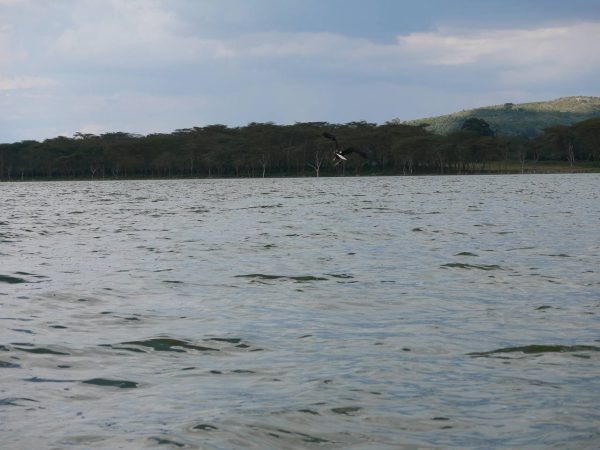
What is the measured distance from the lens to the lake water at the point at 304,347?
307 inches

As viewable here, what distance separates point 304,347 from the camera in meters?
11.2

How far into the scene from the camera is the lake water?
7801 mm

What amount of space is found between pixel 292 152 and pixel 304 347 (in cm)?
15649

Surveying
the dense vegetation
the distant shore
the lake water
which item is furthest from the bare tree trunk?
the lake water

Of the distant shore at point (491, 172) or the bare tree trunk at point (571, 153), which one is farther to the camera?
the distant shore at point (491, 172)

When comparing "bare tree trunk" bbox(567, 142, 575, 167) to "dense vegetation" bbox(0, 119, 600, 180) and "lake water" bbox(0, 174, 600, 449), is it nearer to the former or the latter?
"dense vegetation" bbox(0, 119, 600, 180)

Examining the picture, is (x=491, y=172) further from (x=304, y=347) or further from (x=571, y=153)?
(x=304, y=347)

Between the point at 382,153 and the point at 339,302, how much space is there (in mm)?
155480

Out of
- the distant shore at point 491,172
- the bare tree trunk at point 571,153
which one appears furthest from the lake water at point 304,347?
the bare tree trunk at point 571,153

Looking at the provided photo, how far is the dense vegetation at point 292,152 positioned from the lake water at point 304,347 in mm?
136312

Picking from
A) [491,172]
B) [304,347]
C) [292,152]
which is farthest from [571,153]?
[304,347]

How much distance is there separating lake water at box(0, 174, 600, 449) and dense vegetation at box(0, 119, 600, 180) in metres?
136

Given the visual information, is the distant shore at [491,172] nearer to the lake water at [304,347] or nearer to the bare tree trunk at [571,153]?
the bare tree trunk at [571,153]

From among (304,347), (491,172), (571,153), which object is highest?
(571,153)
